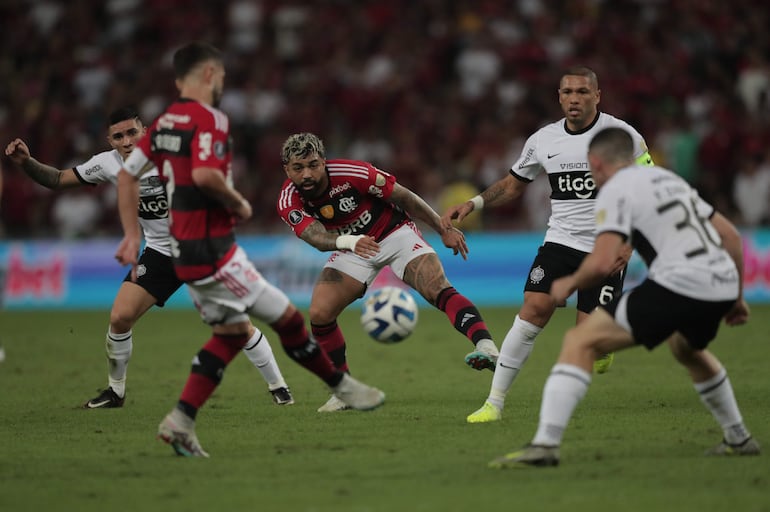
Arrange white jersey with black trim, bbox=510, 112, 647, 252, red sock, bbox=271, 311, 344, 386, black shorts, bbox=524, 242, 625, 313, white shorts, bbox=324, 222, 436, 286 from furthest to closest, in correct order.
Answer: white shorts, bbox=324, 222, 436, 286 < white jersey with black trim, bbox=510, 112, 647, 252 < black shorts, bbox=524, 242, 625, 313 < red sock, bbox=271, 311, 344, 386

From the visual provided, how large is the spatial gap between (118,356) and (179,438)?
2942 mm

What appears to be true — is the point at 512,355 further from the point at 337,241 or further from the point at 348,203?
the point at 348,203

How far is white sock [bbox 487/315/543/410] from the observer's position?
8.65m

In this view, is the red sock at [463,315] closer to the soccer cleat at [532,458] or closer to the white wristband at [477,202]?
the white wristband at [477,202]

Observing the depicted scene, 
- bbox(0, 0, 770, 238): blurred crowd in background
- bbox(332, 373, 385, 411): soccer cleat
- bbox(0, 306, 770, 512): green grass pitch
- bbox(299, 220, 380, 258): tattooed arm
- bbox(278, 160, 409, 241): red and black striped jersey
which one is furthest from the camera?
bbox(0, 0, 770, 238): blurred crowd in background

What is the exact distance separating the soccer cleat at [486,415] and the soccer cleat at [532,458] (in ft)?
6.31

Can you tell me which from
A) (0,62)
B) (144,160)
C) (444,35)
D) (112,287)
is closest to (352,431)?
(144,160)

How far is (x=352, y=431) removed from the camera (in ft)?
27.2

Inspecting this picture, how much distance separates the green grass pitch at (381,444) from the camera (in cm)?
596

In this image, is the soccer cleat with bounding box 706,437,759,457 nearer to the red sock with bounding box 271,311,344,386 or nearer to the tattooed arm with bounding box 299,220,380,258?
the red sock with bounding box 271,311,344,386

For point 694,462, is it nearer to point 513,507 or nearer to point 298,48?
point 513,507

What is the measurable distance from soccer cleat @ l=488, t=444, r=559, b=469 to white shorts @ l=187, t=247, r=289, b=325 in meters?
1.69

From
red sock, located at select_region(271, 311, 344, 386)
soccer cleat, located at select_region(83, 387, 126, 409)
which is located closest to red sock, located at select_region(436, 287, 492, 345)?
red sock, located at select_region(271, 311, 344, 386)

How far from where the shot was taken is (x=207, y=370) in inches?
283
